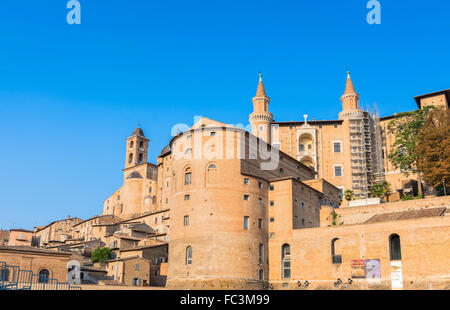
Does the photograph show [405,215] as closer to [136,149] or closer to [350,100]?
[350,100]

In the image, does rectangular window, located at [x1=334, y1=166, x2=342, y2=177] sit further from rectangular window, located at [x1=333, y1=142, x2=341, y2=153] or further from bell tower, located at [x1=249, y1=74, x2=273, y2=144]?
bell tower, located at [x1=249, y1=74, x2=273, y2=144]

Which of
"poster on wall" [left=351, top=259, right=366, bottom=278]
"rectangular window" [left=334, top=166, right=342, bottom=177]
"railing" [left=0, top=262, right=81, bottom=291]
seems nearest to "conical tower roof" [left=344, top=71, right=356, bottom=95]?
"rectangular window" [left=334, top=166, right=342, bottom=177]

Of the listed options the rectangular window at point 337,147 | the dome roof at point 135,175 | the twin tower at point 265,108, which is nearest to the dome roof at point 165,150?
the dome roof at point 135,175

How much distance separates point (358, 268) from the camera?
1665 inches

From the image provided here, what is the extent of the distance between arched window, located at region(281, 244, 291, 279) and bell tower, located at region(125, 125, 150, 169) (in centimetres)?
5809

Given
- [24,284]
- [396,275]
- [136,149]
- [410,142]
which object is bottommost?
[24,284]

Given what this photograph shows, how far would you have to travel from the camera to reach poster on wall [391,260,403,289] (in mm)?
39688

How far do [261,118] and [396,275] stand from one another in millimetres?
39838

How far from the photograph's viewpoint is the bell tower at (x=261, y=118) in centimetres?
7581

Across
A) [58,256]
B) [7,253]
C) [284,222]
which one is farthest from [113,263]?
[284,222]

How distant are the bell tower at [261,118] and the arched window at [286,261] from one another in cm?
2953

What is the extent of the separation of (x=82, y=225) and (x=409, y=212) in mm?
62576

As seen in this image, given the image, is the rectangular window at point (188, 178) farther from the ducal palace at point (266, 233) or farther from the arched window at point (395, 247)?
the arched window at point (395, 247)

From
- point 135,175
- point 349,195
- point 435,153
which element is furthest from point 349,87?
point 135,175
